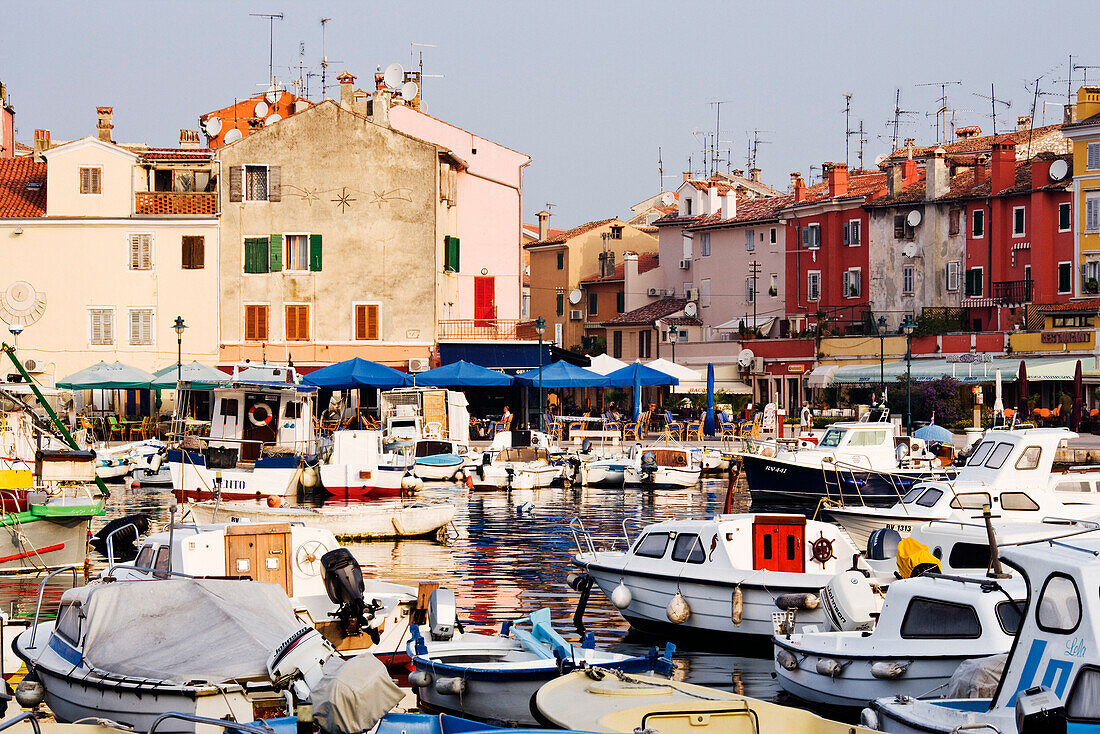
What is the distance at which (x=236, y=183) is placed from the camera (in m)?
57.0

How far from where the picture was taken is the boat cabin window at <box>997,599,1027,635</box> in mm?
14016

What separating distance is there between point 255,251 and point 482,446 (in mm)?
13100

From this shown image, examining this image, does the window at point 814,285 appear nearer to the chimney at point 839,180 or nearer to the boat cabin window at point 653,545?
the chimney at point 839,180

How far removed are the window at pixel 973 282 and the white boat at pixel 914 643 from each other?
5168cm

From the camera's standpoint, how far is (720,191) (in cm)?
8062

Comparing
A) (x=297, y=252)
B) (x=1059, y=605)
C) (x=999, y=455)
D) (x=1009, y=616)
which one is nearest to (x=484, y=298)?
(x=297, y=252)

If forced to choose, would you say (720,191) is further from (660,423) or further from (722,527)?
(722,527)

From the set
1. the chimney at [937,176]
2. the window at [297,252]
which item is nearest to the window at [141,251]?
the window at [297,252]

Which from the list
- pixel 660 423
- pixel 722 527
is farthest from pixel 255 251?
pixel 722 527

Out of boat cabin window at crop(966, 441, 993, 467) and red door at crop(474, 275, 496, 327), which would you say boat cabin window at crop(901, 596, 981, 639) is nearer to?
boat cabin window at crop(966, 441, 993, 467)

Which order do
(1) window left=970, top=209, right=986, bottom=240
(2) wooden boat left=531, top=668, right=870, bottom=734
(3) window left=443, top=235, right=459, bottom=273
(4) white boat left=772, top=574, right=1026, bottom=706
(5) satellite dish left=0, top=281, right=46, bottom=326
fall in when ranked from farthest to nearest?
1. (1) window left=970, top=209, right=986, bottom=240
2. (3) window left=443, top=235, right=459, bottom=273
3. (5) satellite dish left=0, top=281, right=46, bottom=326
4. (4) white boat left=772, top=574, right=1026, bottom=706
5. (2) wooden boat left=531, top=668, right=870, bottom=734

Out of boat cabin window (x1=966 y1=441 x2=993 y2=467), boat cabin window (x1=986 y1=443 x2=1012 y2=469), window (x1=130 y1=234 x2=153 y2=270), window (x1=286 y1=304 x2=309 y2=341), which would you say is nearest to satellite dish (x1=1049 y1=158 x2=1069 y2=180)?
window (x1=286 y1=304 x2=309 y2=341)

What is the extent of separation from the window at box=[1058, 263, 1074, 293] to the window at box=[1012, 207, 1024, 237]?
2.69m

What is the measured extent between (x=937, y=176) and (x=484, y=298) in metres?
21.2
